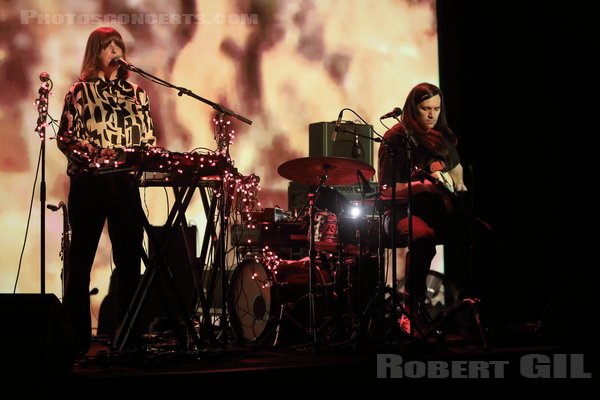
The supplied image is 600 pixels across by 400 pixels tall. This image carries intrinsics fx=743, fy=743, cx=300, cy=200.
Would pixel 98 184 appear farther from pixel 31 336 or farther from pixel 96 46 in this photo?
pixel 31 336

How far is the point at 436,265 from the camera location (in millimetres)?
6797

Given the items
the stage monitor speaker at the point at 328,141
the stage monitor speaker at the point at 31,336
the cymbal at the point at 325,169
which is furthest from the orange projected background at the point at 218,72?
the stage monitor speaker at the point at 31,336

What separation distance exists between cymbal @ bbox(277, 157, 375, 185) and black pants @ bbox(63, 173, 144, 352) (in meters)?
1.06

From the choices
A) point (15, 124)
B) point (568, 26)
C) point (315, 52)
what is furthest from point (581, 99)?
point (15, 124)

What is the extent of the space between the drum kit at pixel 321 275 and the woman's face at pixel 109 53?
123 cm

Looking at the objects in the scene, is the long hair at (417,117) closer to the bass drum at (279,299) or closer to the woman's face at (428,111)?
the woman's face at (428,111)

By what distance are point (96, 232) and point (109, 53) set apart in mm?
991

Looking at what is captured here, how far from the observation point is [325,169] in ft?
15.4

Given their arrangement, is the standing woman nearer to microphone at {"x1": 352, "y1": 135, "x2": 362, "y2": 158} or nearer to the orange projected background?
microphone at {"x1": 352, "y1": 135, "x2": 362, "y2": 158}

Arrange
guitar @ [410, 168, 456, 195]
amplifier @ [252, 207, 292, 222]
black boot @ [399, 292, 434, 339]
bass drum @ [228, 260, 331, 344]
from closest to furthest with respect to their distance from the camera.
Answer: guitar @ [410, 168, 456, 195]
black boot @ [399, 292, 434, 339]
bass drum @ [228, 260, 331, 344]
amplifier @ [252, 207, 292, 222]

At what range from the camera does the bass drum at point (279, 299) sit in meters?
4.98

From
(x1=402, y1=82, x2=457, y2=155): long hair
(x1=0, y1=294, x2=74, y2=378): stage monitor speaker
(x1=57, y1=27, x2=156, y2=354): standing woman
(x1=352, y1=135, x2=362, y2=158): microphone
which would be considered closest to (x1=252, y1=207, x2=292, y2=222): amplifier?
(x1=352, y1=135, x2=362, y2=158): microphone

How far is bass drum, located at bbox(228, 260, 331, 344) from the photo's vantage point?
4.98m

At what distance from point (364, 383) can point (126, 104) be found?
1995 mm
